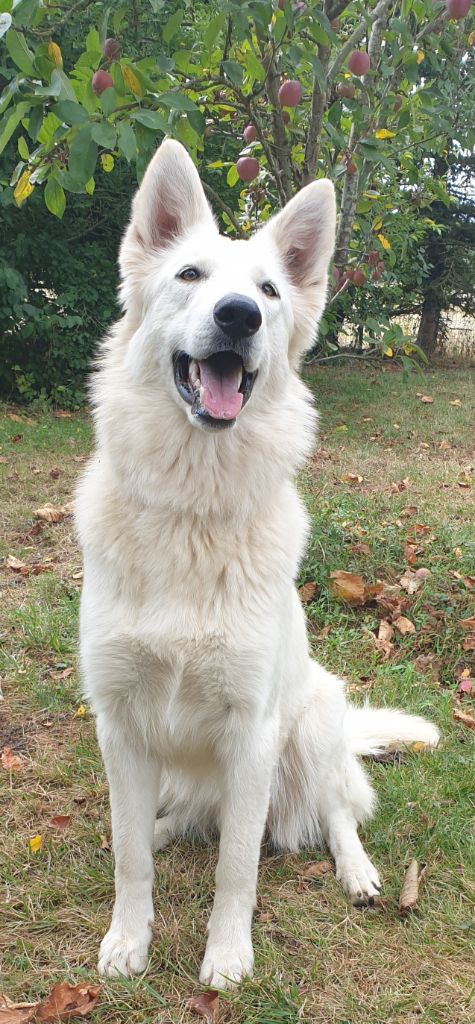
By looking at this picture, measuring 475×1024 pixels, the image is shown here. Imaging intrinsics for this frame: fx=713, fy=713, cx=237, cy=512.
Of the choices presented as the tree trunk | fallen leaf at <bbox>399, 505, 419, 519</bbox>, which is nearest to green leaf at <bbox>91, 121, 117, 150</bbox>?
fallen leaf at <bbox>399, 505, 419, 519</bbox>

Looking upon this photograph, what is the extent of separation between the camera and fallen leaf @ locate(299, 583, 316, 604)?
13.3ft

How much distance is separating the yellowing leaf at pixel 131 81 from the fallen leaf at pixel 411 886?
252 cm

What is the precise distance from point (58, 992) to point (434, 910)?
109 centimetres

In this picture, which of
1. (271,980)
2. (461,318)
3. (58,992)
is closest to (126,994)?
(58,992)

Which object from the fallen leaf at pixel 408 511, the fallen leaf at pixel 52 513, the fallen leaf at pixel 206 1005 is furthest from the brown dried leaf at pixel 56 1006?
the fallen leaf at pixel 52 513

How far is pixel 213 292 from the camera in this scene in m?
2.00

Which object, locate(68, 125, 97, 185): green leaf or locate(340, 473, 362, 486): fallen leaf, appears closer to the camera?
locate(68, 125, 97, 185): green leaf

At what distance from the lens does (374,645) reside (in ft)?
12.0

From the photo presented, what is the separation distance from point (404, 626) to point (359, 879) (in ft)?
5.34

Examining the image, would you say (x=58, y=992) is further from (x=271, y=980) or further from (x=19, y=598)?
(x=19, y=598)

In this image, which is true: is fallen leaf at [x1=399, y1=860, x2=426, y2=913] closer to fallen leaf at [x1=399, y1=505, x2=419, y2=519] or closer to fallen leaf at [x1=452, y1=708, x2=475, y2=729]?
fallen leaf at [x1=452, y1=708, x2=475, y2=729]

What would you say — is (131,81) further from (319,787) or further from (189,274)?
(319,787)

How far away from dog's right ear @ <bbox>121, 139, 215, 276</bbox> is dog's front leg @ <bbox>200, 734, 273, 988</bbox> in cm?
154

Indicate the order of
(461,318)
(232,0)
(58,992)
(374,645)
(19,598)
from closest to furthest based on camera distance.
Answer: (58,992)
(232,0)
(374,645)
(19,598)
(461,318)
